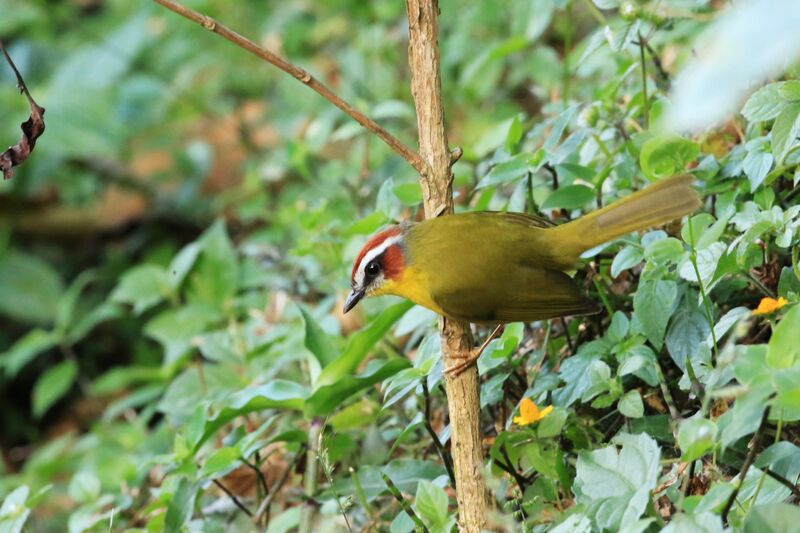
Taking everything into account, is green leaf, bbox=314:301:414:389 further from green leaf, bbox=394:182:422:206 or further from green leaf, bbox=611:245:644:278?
green leaf, bbox=611:245:644:278

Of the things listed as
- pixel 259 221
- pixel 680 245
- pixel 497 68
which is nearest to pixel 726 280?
pixel 680 245

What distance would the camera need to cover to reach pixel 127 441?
4031 millimetres

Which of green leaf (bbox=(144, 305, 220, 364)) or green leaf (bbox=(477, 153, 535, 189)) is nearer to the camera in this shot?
green leaf (bbox=(477, 153, 535, 189))

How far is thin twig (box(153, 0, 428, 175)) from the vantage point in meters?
1.91

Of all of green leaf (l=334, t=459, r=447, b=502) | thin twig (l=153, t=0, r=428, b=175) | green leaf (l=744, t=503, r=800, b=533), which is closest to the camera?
green leaf (l=744, t=503, r=800, b=533)

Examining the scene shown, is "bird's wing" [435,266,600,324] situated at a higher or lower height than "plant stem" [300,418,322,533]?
higher

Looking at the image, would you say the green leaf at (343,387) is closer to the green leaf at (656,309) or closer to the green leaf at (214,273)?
the green leaf at (656,309)

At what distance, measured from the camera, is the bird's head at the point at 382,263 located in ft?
8.32

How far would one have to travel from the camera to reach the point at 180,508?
264 cm

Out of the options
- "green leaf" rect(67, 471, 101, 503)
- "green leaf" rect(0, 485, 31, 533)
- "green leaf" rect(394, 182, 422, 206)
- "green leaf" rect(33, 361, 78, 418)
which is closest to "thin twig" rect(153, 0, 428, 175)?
"green leaf" rect(394, 182, 422, 206)

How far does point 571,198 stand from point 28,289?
12.4 feet

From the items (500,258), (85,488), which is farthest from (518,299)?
(85,488)

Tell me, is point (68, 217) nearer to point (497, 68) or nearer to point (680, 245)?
point (497, 68)

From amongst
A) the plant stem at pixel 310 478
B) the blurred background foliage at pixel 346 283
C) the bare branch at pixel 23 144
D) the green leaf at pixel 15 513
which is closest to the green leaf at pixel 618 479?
the blurred background foliage at pixel 346 283
